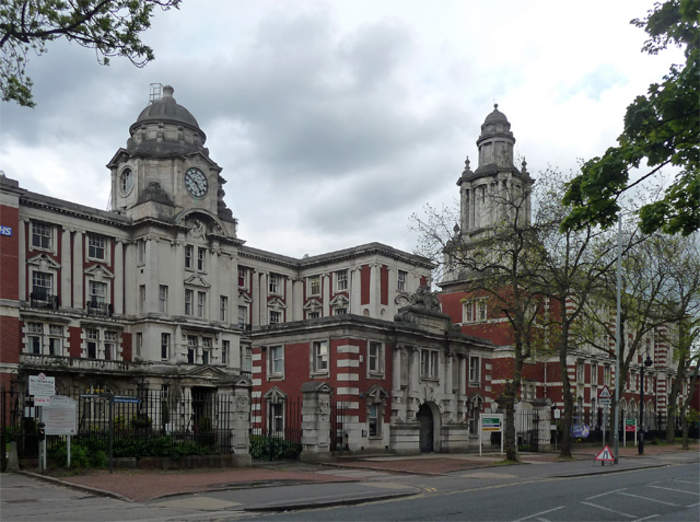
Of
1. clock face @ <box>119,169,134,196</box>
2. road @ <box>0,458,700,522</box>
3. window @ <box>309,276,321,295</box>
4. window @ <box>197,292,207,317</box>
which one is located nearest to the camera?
road @ <box>0,458,700,522</box>

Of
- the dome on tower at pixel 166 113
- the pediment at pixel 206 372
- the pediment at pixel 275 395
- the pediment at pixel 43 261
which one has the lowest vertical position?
the pediment at pixel 206 372

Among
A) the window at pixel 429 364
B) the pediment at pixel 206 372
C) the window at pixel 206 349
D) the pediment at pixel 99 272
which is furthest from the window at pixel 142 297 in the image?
the window at pixel 429 364

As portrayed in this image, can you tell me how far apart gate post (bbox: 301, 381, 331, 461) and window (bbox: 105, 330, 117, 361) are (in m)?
30.7

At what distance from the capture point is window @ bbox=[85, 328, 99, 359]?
5616cm

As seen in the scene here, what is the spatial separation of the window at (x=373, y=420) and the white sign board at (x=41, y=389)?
17.0 meters

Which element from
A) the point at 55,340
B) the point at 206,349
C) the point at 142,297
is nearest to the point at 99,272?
the point at 142,297

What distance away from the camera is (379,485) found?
22.8m

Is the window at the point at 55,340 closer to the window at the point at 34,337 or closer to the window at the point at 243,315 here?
the window at the point at 34,337

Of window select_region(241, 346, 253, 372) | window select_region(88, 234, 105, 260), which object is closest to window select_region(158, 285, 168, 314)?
window select_region(88, 234, 105, 260)

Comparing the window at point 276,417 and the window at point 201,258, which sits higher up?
the window at point 201,258

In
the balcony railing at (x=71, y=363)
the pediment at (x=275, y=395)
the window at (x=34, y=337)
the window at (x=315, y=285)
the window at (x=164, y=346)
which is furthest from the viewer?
Result: the window at (x=315, y=285)

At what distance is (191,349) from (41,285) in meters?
12.8

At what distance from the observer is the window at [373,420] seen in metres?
36.2

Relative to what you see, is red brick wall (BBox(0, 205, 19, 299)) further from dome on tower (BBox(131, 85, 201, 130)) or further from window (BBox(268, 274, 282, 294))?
window (BBox(268, 274, 282, 294))
